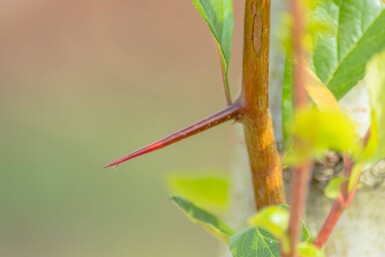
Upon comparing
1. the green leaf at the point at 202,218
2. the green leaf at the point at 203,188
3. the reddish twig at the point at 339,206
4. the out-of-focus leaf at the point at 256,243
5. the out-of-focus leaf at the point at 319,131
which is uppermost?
the out-of-focus leaf at the point at 319,131

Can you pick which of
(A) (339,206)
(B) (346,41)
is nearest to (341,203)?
(A) (339,206)

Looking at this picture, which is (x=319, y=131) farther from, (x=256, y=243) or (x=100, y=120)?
(x=100, y=120)

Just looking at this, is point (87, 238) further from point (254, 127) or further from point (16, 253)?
point (254, 127)

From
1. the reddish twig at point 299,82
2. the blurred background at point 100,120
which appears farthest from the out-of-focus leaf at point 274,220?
the blurred background at point 100,120

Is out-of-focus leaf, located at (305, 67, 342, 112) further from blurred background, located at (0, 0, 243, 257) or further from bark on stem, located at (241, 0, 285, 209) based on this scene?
blurred background, located at (0, 0, 243, 257)

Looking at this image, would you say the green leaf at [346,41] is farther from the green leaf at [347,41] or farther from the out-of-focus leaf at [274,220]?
the out-of-focus leaf at [274,220]

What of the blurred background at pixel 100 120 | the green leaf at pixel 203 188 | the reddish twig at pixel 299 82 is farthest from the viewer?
the blurred background at pixel 100 120

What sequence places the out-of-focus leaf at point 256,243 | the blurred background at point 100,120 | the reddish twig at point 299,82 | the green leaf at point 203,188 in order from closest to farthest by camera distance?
the reddish twig at point 299,82 < the out-of-focus leaf at point 256,243 < the green leaf at point 203,188 < the blurred background at point 100,120
